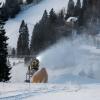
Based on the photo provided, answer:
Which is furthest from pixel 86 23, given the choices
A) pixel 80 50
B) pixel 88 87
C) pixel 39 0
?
pixel 88 87

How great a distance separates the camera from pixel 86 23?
91.8 metres

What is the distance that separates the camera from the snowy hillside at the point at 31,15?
377 ft

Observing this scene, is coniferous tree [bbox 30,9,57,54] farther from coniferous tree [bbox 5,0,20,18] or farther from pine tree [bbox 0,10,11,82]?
coniferous tree [bbox 5,0,20,18]

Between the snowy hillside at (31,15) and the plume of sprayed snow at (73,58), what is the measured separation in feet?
107

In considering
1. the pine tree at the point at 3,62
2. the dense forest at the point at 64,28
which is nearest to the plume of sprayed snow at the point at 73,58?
the dense forest at the point at 64,28

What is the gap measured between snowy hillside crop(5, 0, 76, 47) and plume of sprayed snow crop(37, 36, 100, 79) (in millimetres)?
32653

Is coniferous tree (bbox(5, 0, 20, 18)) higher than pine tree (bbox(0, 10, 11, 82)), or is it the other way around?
coniferous tree (bbox(5, 0, 20, 18))

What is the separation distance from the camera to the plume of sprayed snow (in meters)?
45.8

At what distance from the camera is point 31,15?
136000 millimetres

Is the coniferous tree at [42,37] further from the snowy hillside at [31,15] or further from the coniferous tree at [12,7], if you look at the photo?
the coniferous tree at [12,7]

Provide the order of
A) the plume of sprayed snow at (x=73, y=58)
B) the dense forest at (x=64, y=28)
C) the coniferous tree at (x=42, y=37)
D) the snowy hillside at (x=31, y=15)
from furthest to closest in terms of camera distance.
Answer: the snowy hillside at (x=31, y=15) → the dense forest at (x=64, y=28) → the coniferous tree at (x=42, y=37) → the plume of sprayed snow at (x=73, y=58)

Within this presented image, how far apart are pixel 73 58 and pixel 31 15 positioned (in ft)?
264

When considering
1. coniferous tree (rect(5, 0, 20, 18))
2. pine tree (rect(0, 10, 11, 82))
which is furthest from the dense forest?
pine tree (rect(0, 10, 11, 82))

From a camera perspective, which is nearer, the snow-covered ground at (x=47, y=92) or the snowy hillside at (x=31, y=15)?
the snow-covered ground at (x=47, y=92)
